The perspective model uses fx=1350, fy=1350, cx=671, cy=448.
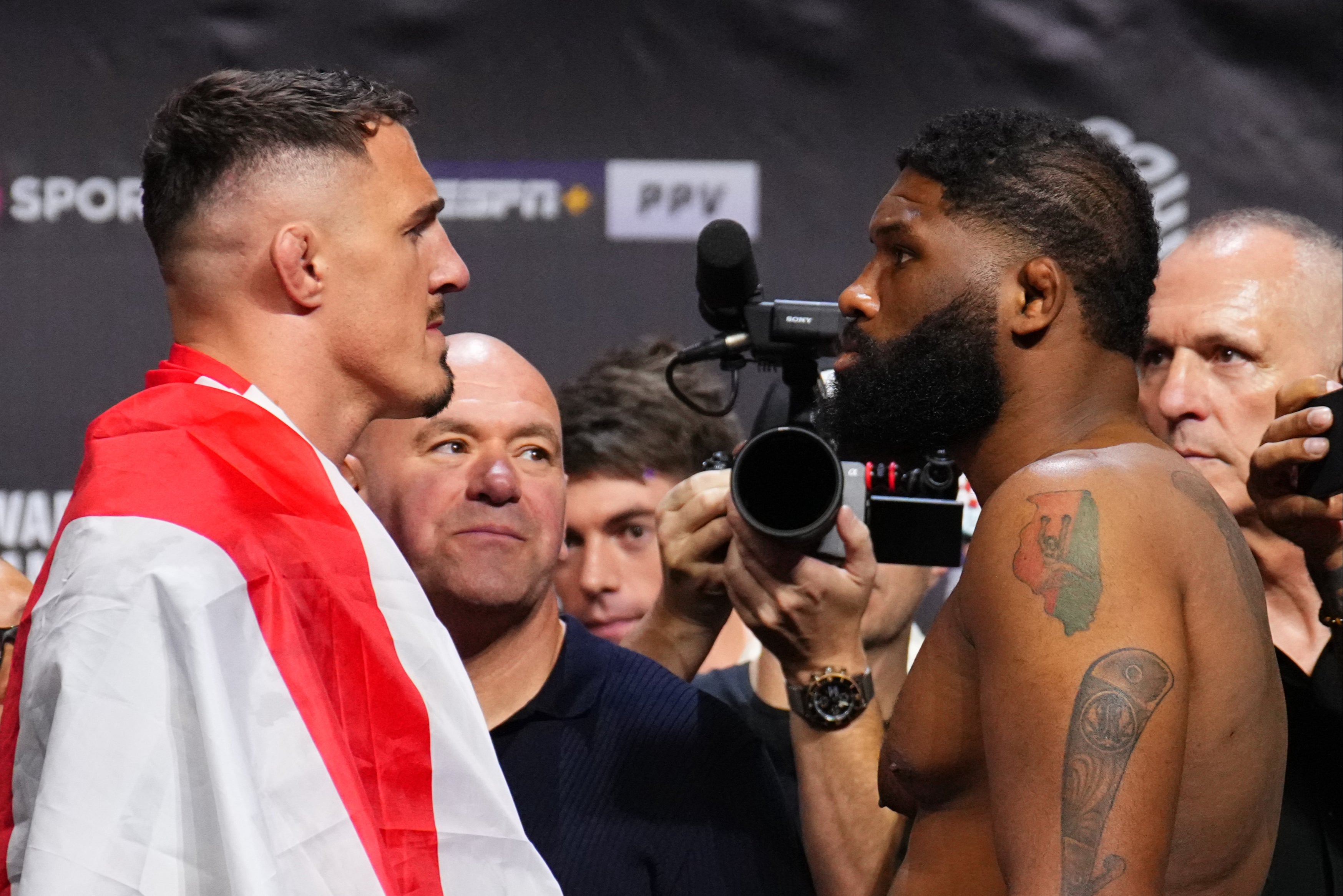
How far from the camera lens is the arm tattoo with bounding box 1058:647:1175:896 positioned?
3.44 ft

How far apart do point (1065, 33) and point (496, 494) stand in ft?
5.53

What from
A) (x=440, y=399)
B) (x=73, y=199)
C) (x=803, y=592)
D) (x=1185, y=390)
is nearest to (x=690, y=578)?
(x=803, y=592)

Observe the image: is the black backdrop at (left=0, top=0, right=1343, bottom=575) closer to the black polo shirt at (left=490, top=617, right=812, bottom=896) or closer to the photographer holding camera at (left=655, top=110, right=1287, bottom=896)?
the black polo shirt at (left=490, top=617, right=812, bottom=896)

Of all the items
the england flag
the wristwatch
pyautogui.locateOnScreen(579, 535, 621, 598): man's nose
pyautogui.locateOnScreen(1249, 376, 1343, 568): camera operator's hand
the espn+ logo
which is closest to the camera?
the england flag

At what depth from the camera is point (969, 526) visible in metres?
1.86

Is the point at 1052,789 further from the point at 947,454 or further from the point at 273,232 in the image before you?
the point at 273,232

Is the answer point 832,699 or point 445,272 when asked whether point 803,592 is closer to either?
point 832,699

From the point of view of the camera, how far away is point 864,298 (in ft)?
4.72

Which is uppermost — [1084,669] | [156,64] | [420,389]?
[156,64]

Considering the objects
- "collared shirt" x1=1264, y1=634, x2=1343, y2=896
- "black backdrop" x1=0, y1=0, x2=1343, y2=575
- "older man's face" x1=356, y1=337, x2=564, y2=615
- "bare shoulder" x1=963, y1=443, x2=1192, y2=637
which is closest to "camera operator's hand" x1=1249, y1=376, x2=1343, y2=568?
"collared shirt" x1=1264, y1=634, x2=1343, y2=896

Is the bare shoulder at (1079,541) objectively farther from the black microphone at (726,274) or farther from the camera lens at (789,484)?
the black microphone at (726,274)

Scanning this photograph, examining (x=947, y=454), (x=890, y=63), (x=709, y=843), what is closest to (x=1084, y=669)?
(x=947, y=454)

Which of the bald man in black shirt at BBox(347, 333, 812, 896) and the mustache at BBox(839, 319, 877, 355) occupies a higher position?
the mustache at BBox(839, 319, 877, 355)

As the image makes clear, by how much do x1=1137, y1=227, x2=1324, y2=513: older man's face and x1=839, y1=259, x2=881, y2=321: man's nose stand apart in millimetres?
681
